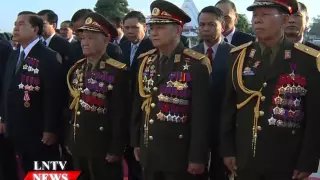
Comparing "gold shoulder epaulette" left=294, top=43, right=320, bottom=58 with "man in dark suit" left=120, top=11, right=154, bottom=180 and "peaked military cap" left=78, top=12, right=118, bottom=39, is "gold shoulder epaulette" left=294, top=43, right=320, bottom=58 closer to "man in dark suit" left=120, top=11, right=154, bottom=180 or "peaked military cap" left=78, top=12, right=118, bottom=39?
"peaked military cap" left=78, top=12, right=118, bottom=39

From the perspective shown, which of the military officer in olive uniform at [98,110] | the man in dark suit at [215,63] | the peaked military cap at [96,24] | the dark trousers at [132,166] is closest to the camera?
the man in dark suit at [215,63]

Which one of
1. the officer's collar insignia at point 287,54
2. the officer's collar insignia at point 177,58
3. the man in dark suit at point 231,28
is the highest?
the man in dark suit at point 231,28

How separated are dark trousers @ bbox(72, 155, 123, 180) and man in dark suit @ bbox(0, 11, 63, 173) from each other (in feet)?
1.63

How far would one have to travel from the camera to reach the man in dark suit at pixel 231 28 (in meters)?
4.49

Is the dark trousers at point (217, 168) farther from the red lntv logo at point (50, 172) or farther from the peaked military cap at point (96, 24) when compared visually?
the peaked military cap at point (96, 24)

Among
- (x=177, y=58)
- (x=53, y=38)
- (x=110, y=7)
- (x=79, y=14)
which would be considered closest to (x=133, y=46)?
(x=79, y=14)

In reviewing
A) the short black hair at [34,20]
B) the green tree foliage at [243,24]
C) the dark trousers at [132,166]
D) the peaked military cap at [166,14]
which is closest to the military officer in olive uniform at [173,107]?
the peaked military cap at [166,14]

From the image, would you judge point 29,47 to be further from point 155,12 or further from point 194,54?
point 194,54

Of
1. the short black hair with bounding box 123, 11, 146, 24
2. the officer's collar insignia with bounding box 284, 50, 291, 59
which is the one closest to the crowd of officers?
the officer's collar insignia with bounding box 284, 50, 291, 59

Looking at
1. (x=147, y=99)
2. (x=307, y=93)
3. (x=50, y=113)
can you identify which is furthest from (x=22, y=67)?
(x=307, y=93)

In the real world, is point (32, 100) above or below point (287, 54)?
below

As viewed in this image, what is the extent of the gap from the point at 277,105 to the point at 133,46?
99.8 inches

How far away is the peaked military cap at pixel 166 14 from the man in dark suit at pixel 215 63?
1.84 ft

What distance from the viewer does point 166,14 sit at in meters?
3.29
